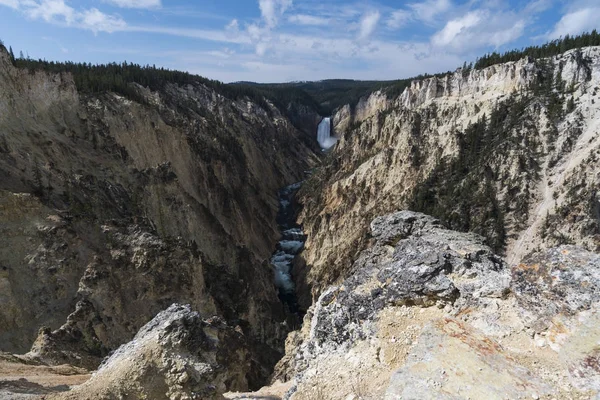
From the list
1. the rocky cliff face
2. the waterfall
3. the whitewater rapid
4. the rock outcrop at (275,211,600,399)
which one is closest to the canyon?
the rock outcrop at (275,211,600,399)

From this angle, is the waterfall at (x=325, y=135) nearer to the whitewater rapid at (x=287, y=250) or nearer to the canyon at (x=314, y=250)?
the canyon at (x=314, y=250)

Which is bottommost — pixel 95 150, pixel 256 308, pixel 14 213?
pixel 256 308

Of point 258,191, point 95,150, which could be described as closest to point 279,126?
point 258,191

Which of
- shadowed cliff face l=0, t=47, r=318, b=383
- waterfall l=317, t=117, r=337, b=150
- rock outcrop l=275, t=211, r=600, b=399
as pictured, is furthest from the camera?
waterfall l=317, t=117, r=337, b=150

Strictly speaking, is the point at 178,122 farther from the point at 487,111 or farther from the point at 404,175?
the point at 487,111

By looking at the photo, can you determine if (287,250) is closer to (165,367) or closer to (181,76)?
(165,367)

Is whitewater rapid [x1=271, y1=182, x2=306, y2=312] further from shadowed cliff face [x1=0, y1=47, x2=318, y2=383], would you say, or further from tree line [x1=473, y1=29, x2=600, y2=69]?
tree line [x1=473, y1=29, x2=600, y2=69]
